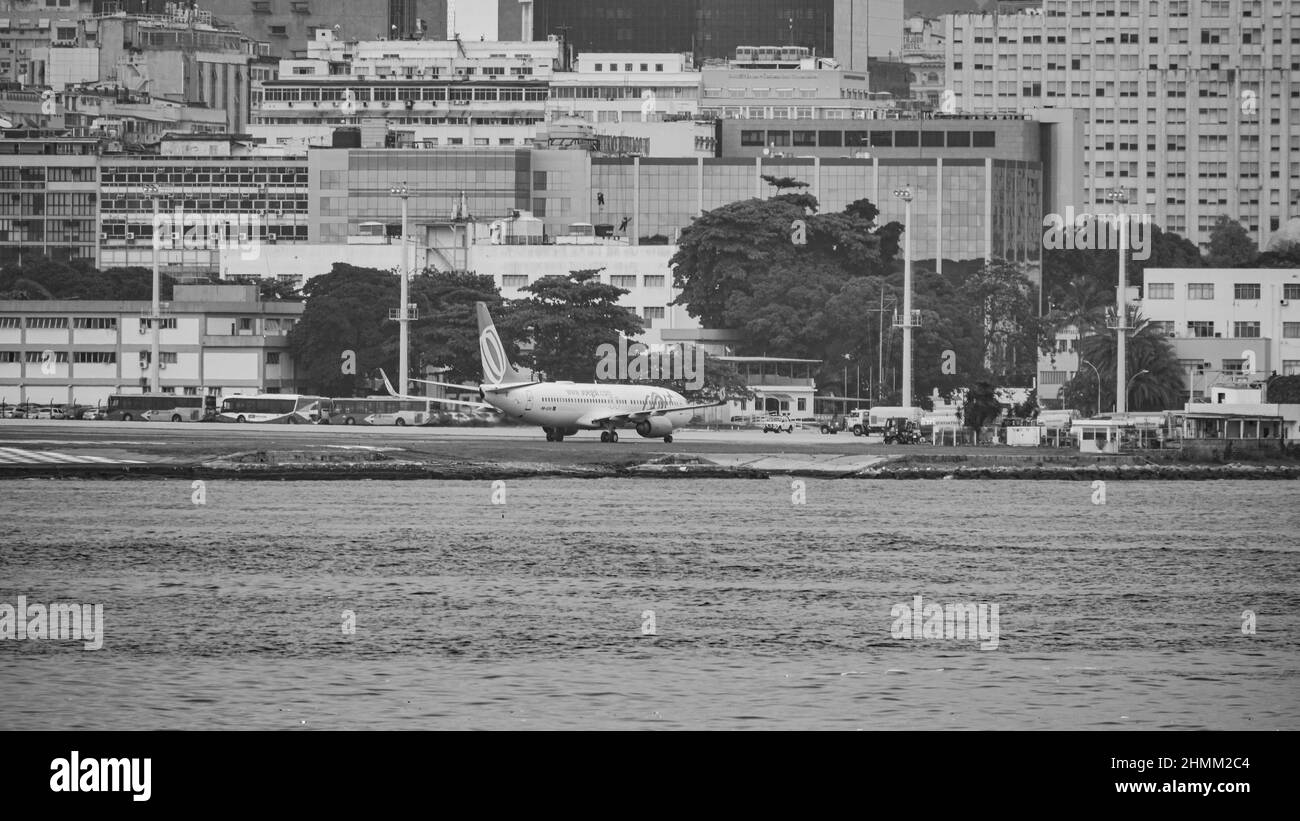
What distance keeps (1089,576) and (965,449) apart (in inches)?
3049

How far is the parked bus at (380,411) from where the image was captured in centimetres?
18675

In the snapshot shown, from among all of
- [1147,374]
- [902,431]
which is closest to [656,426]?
[902,431]

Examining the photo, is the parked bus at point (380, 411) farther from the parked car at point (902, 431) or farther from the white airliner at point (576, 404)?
the parked car at point (902, 431)

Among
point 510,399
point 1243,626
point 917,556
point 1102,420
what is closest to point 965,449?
point 1102,420

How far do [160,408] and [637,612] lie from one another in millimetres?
133336

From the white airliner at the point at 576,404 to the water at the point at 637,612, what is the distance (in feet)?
127

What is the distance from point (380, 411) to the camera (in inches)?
7441

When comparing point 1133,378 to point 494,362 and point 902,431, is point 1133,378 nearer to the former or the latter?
point 902,431

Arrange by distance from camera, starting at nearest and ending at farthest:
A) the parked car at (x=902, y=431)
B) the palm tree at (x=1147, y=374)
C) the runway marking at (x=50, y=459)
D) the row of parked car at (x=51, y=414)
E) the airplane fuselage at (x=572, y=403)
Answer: the runway marking at (x=50, y=459) < the airplane fuselage at (x=572, y=403) < the parked car at (x=902, y=431) < the row of parked car at (x=51, y=414) < the palm tree at (x=1147, y=374)

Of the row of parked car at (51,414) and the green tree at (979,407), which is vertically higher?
the green tree at (979,407)

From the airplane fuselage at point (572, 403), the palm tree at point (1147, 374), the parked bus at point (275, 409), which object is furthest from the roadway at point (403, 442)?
the palm tree at point (1147, 374)

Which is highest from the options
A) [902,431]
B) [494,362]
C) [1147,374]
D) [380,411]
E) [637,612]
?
[494,362]
